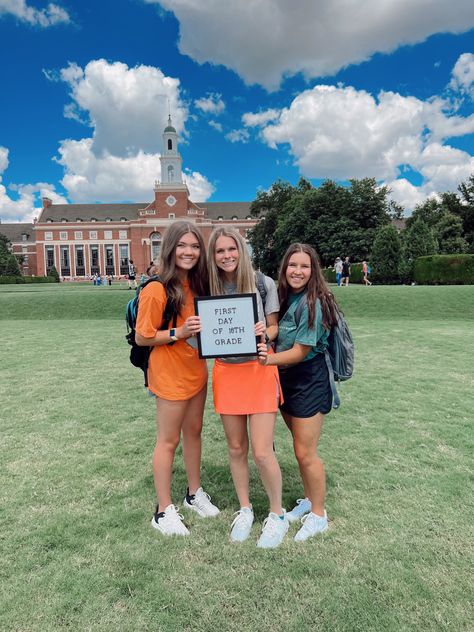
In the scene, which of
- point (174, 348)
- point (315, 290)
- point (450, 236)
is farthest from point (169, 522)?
point (450, 236)

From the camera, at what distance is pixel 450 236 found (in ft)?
135

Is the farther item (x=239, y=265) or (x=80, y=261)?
(x=80, y=261)

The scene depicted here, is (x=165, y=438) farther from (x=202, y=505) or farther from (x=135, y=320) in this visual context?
(x=135, y=320)

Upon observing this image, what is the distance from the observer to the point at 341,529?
267 cm

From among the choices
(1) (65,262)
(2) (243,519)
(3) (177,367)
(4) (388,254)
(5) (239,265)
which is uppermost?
(1) (65,262)

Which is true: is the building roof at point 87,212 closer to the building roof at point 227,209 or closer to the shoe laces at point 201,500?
the building roof at point 227,209

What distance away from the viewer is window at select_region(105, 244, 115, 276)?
276 feet

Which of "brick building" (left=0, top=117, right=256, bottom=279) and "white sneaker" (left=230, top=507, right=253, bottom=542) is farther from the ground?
"brick building" (left=0, top=117, right=256, bottom=279)

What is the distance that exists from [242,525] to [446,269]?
22.9 meters

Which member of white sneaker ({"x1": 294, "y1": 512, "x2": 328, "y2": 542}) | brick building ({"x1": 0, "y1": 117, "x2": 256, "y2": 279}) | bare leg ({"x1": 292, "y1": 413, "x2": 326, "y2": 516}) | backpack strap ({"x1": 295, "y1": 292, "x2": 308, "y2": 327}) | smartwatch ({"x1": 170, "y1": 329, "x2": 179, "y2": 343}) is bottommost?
white sneaker ({"x1": 294, "y1": 512, "x2": 328, "y2": 542})

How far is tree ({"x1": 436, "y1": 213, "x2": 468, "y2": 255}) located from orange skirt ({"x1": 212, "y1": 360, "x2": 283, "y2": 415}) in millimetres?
42555

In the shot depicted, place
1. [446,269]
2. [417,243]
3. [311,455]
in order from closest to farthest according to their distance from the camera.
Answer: [311,455], [446,269], [417,243]

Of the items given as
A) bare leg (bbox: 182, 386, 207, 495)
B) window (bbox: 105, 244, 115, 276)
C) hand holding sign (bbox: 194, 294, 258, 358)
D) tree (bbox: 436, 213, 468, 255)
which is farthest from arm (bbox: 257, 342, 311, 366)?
window (bbox: 105, 244, 115, 276)

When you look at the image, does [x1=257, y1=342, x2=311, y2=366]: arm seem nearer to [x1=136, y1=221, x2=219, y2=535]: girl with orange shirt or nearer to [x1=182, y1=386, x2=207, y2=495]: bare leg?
[x1=136, y1=221, x2=219, y2=535]: girl with orange shirt
